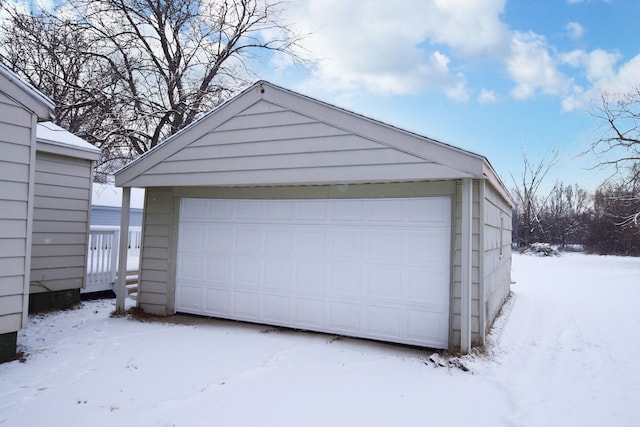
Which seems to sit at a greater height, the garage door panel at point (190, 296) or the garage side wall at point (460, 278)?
the garage side wall at point (460, 278)

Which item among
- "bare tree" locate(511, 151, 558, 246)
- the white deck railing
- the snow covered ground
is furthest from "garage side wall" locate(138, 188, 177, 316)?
"bare tree" locate(511, 151, 558, 246)

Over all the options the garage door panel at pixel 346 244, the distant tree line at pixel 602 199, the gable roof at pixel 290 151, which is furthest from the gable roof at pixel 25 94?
the distant tree line at pixel 602 199

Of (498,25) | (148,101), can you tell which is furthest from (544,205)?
(148,101)

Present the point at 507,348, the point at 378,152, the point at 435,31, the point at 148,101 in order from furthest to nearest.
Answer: the point at 148,101
the point at 435,31
the point at 507,348
the point at 378,152

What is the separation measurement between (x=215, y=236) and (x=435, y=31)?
843 cm

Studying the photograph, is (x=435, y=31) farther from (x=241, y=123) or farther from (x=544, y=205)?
(x=544, y=205)

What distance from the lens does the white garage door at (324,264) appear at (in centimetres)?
498

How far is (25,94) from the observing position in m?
4.18

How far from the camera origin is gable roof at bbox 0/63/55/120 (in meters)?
4.06

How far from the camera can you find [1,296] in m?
4.05

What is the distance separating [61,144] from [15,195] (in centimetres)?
300

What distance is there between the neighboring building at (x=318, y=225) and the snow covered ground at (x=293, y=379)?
49cm

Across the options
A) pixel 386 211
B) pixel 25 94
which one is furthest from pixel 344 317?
pixel 25 94

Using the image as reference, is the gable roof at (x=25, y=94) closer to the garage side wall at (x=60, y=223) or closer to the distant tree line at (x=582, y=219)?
the garage side wall at (x=60, y=223)
